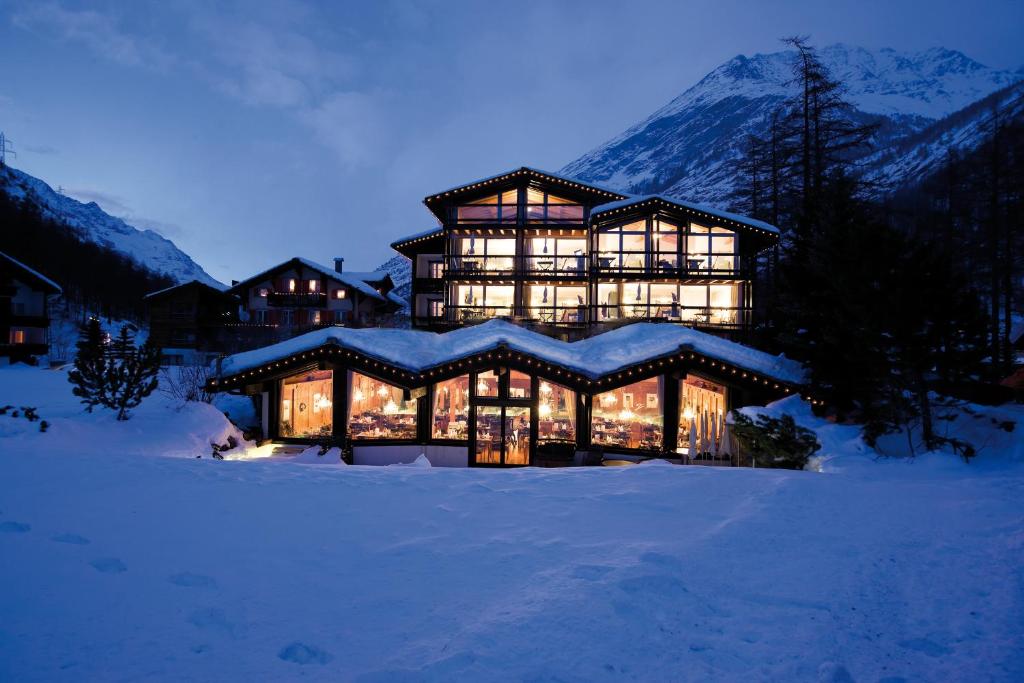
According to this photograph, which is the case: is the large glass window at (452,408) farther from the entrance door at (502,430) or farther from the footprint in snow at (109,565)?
the footprint in snow at (109,565)

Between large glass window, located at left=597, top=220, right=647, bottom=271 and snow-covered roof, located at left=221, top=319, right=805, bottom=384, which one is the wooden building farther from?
large glass window, located at left=597, top=220, right=647, bottom=271

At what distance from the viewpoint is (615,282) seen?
2580cm

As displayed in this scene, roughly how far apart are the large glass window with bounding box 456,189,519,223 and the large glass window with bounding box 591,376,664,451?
15568 mm

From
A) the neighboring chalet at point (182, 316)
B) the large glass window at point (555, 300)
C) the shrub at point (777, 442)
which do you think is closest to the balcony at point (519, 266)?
the large glass window at point (555, 300)

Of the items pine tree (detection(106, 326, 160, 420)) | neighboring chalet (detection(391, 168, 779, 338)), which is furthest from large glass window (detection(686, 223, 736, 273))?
pine tree (detection(106, 326, 160, 420))

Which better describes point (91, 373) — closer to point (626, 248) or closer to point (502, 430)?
point (502, 430)

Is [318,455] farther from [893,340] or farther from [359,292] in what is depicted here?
[359,292]

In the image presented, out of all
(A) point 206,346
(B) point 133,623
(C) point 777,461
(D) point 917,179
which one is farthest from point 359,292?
(D) point 917,179

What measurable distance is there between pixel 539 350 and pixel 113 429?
11557 millimetres

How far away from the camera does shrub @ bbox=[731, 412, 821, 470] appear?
Answer: 10.6m

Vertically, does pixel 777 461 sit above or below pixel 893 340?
below

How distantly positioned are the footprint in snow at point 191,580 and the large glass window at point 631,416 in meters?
12.2

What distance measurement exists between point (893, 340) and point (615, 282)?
1626 cm

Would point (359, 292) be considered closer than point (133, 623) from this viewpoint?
No
